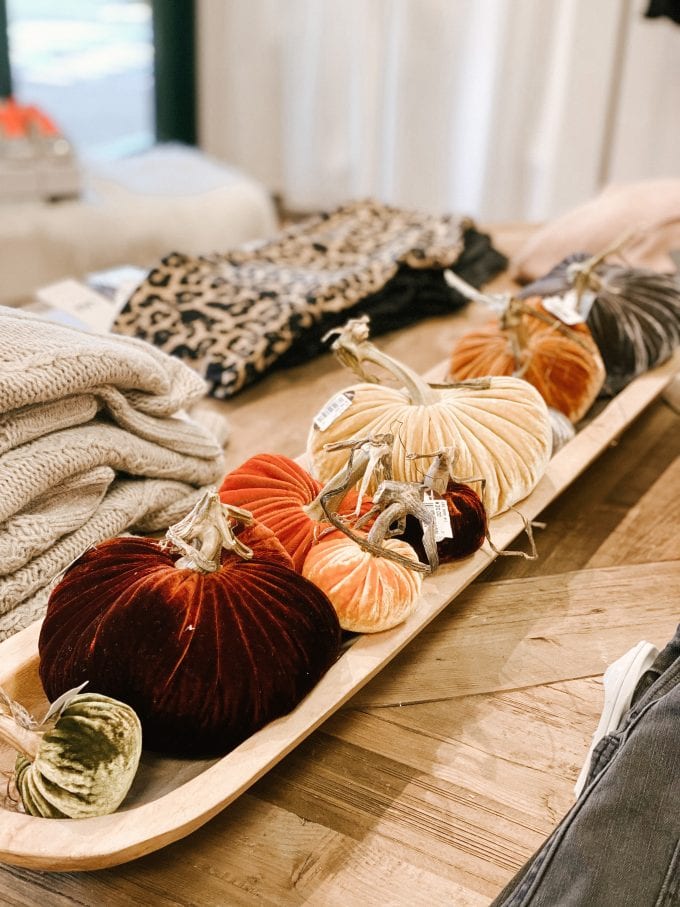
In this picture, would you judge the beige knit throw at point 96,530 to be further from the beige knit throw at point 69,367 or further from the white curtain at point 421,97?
the white curtain at point 421,97

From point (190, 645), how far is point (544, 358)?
1.86 feet

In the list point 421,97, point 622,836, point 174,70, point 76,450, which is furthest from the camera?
point 174,70

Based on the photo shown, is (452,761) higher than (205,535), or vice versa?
(205,535)

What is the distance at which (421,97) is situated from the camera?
3.04 m

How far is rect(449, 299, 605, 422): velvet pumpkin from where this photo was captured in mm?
979

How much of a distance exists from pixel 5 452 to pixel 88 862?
12.6 inches

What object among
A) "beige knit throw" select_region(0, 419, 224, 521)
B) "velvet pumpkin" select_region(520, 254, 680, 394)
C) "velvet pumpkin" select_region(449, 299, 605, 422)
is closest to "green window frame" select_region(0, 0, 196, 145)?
"velvet pumpkin" select_region(520, 254, 680, 394)

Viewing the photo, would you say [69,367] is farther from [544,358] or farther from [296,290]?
[296,290]

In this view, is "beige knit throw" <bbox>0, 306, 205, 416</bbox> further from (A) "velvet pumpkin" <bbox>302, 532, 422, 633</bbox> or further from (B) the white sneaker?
(B) the white sneaker

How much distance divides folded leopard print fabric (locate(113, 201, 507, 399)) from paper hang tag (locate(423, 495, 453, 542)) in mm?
509

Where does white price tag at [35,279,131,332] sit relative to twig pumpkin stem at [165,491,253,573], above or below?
below

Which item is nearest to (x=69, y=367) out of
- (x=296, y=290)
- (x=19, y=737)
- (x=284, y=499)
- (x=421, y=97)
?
(x=284, y=499)

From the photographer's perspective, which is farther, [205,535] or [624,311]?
[624,311]

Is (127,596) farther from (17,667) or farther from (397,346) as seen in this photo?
(397,346)
